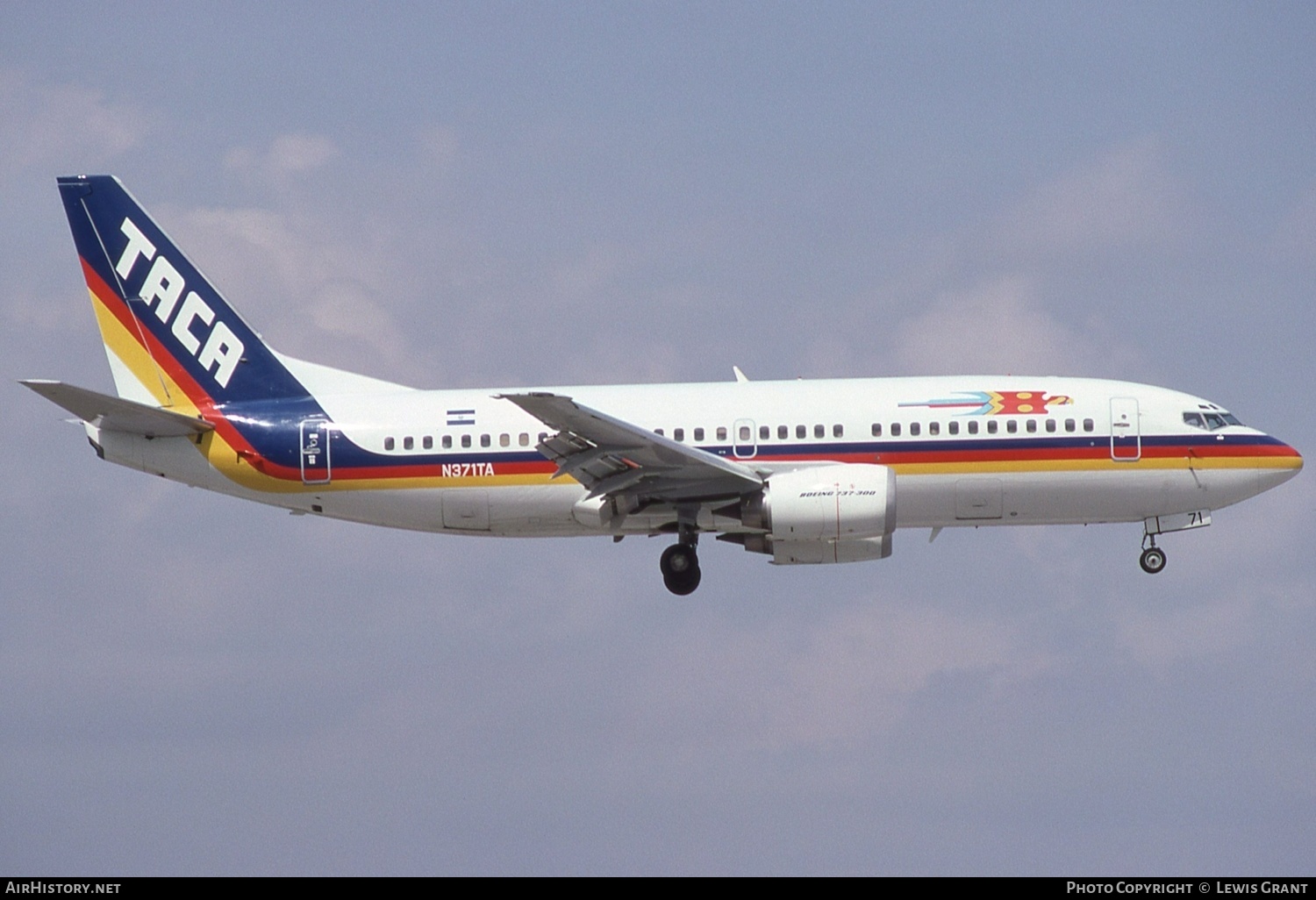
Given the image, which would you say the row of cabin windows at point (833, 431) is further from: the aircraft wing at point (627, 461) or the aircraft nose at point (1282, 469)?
the aircraft nose at point (1282, 469)

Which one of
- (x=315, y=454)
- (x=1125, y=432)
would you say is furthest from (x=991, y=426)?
(x=315, y=454)

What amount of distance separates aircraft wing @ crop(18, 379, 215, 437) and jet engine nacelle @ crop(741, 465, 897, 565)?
14.1 metres

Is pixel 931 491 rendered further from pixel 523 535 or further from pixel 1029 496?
pixel 523 535

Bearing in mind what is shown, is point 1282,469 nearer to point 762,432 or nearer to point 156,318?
point 762,432

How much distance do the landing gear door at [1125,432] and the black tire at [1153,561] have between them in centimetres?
266

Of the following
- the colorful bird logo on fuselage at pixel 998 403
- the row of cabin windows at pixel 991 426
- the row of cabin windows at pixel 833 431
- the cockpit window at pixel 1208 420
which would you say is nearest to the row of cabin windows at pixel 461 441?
the row of cabin windows at pixel 833 431

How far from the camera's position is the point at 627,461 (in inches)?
1673

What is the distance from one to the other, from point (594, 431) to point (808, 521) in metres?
5.34

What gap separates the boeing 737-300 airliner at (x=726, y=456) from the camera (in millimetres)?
42625

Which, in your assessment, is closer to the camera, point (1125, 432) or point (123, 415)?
point (1125, 432)

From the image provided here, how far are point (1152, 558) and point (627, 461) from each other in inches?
520

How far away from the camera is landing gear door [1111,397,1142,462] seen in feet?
142

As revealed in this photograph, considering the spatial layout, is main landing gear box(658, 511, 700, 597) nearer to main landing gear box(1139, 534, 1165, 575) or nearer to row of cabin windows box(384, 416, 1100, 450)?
row of cabin windows box(384, 416, 1100, 450)

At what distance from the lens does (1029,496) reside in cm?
4325
